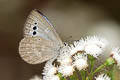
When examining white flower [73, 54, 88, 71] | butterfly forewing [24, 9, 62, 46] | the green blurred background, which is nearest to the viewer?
white flower [73, 54, 88, 71]

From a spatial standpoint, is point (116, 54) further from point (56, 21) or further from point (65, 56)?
point (56, 21)

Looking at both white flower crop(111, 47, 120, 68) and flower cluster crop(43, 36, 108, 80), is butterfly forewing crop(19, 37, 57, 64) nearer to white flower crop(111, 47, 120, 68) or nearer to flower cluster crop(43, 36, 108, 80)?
flower cluster crop(43, 36, 108, 80)

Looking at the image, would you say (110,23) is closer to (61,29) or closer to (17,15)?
(61,29)

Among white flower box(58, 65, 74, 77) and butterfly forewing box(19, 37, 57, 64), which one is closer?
white flower box(58, 65, 74, 77)

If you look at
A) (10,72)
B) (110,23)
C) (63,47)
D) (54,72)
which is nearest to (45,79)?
(54,72)

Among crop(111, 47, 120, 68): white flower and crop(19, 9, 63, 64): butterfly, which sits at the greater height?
crop(19, 9, 63, 64): butterfly

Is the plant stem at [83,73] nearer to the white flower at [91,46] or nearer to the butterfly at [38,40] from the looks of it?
the white flower at [91,46]

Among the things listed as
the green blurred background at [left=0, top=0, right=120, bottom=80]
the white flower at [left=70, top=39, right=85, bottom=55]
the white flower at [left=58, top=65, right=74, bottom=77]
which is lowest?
the white flower at [left=58, top=65, right=74, bottom=77]

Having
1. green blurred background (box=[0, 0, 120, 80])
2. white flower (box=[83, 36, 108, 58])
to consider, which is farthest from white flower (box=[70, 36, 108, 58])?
green blurred background (box=[0, 0, 120, 80])
